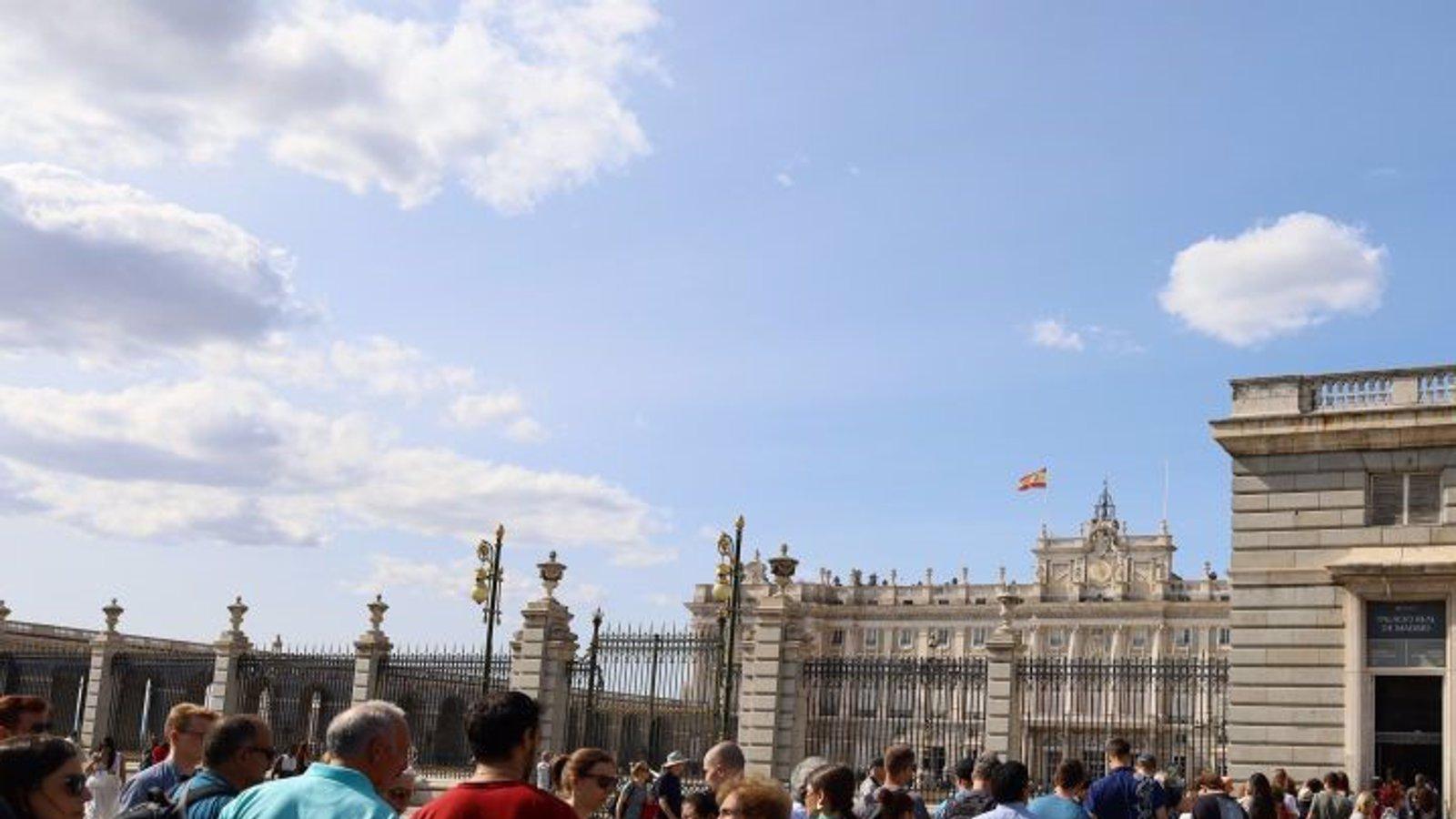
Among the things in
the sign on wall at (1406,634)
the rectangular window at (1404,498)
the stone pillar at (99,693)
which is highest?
the rectangular window at (1404,498)

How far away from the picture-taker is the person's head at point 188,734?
8.07 metres

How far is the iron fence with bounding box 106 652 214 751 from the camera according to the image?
1484 inches

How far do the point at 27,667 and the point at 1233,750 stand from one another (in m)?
30.2

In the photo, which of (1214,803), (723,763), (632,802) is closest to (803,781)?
(723,763)

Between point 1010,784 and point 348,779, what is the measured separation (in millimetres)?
4839

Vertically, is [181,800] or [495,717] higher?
[495,717]

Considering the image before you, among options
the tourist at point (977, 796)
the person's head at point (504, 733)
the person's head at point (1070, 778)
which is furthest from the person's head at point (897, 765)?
the person's head at point (504, 733)

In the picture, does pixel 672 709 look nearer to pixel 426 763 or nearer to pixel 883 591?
pixel 426 763

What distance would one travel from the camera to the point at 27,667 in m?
41.4

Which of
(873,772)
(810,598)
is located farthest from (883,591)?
(873,772)

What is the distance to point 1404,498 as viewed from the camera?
26.3m

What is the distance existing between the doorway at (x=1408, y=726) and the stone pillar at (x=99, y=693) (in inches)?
1126

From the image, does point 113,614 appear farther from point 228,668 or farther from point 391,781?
point 391,781

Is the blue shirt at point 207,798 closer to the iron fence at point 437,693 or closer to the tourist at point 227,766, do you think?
the tourist at point 227,766
